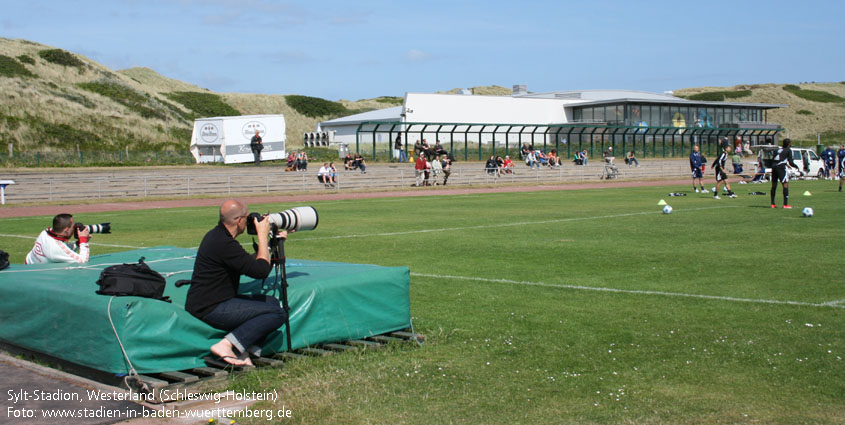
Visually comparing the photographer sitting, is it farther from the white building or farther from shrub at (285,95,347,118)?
shrub at (285,95,347,118)

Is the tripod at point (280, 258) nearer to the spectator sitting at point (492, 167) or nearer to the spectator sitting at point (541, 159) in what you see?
the spectator sitting at point (492, 167)

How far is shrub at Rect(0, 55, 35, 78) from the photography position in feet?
244

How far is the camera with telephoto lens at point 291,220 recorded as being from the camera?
22.5 ft

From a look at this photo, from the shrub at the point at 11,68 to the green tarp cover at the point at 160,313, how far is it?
7487cm

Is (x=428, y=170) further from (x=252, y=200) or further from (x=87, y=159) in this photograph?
(x=87, y=159)

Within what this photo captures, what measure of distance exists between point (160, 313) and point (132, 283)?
0.42 m

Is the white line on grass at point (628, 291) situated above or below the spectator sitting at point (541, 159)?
below

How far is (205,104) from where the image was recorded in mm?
107375

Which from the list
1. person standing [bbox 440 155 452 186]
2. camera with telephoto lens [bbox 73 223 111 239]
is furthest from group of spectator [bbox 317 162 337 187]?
camera with telephoto lens [bbox 73 223 111 239]

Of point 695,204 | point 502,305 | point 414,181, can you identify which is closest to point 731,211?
point 695,204

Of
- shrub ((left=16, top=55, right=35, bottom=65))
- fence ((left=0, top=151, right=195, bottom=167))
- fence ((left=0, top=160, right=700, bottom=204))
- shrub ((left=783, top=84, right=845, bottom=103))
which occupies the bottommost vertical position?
fence ((left=0, top=160, right=700, bottom=204))

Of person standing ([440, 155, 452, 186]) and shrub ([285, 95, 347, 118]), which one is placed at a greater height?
shrub ([285, 95, 347, 118])

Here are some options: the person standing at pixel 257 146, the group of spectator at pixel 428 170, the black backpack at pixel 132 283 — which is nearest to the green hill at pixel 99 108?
the person standing at pixel 257 146

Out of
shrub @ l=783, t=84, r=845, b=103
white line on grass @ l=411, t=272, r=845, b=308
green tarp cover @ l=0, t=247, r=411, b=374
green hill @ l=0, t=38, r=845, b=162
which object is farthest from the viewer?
shrub @ l=783, t=84, r=845, b=103
